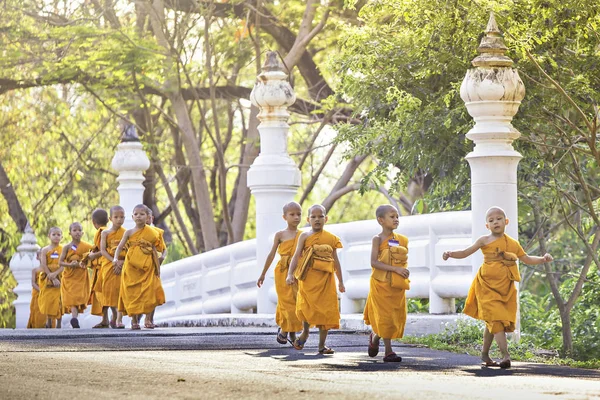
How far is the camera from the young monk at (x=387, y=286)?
1070 cm

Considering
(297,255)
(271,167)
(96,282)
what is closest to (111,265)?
(96,282)

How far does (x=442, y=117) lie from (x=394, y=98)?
1176 mm

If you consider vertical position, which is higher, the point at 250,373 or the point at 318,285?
the point at 318,285

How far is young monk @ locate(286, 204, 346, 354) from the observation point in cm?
1148

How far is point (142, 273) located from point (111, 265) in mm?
1193

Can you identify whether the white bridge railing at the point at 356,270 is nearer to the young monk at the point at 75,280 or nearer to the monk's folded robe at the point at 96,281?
the young monk at the point at 75,280

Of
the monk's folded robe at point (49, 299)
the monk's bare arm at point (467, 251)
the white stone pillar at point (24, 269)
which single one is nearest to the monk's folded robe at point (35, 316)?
the monk's folded robe at point (49, 299)

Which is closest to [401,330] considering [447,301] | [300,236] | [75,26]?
[300,236]

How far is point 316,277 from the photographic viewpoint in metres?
11.6

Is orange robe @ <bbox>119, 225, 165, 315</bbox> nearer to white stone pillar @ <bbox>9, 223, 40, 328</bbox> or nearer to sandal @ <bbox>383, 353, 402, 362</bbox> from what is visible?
sandal @ <bbox>383, 353, 402, 362</bbox>

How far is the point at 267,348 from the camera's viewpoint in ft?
38.6

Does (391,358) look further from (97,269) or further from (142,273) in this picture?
(97,269)

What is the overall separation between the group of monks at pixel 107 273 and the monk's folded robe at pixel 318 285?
394cm

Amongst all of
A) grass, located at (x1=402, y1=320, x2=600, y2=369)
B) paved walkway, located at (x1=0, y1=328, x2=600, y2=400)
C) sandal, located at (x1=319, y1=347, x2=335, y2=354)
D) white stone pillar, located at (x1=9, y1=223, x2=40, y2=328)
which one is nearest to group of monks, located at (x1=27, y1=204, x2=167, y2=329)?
paved walkway, located at (x1=0, y1=328, x2=600, y2=400)
